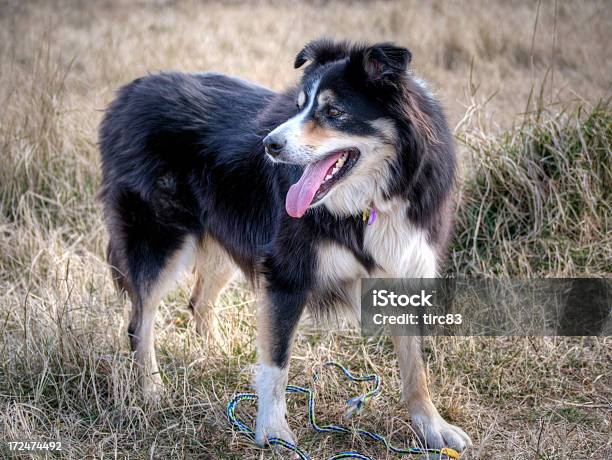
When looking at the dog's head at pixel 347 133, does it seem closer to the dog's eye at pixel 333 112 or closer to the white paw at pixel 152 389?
the dog's eye at pixel 333 112

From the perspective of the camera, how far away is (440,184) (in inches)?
121

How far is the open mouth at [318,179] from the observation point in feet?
9.46

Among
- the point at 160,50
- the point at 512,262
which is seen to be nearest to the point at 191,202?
the point at 512,262

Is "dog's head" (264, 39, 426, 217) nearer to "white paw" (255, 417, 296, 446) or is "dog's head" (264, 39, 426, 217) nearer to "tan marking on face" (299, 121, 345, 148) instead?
"tan marking on face" (299, 121, 345, 148)

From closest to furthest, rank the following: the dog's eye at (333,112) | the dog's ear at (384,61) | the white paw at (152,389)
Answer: the dog's ear at (384,61)
the dog's eye at (333,112)
the white paw at (152,389)

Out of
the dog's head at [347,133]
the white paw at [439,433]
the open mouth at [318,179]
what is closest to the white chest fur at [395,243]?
the dog's head at [347,133]

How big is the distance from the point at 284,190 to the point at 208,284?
1.24 metres

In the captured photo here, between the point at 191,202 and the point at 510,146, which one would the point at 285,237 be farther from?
the point at 510,146

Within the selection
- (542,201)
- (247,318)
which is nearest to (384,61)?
(247,318)

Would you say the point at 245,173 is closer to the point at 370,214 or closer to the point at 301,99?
the point at 301,99

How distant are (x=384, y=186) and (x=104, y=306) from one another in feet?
6.20

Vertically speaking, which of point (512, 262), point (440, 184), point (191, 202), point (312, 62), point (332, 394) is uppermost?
point (312, 62)

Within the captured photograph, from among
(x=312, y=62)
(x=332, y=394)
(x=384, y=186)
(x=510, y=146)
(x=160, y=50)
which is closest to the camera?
(x=384, y=186)

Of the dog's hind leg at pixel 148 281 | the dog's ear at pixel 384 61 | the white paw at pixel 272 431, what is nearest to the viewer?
the dog's ear at pixel 384 61
